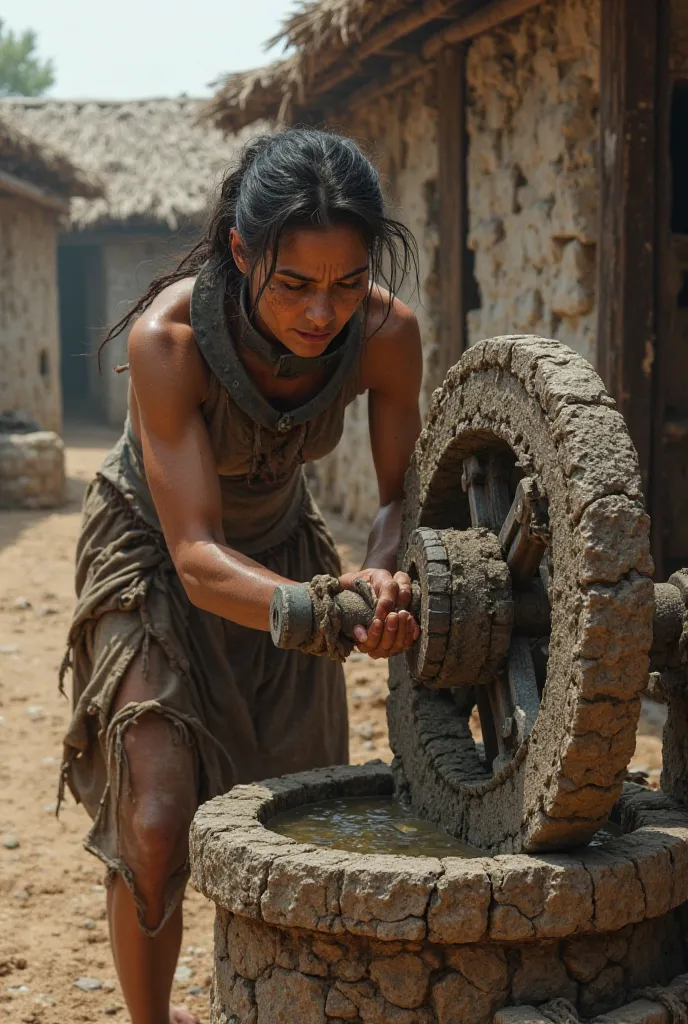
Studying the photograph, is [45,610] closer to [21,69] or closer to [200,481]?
[200,481]

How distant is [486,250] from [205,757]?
405 cm

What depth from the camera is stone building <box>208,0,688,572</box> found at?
15.9 ft

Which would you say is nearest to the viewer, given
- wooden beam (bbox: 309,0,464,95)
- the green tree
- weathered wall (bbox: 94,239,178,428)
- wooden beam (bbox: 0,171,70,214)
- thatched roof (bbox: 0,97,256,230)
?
wooden beam (bbox: 309,0,464,95)

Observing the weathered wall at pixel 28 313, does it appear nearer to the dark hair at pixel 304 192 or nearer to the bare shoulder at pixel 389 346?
the bare shoulder at pixel 389 346

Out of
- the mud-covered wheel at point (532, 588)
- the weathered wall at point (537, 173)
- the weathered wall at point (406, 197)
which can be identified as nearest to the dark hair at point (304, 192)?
the mud-covered wheel at point (532, 588)

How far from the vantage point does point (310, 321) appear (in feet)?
7.91

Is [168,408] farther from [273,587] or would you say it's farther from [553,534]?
[553,534]

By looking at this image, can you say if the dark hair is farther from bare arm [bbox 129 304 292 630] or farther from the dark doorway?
the dark doorway

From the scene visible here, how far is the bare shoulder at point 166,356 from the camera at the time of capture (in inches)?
102

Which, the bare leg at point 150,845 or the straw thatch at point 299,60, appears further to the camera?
the straw thatch at point 299,60

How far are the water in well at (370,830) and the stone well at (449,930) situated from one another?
166mm

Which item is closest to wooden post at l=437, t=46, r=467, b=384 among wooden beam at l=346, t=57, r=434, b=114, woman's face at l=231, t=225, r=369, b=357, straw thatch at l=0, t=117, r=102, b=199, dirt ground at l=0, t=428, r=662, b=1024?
wooden beam at l=346, t=57, r=434, b=114

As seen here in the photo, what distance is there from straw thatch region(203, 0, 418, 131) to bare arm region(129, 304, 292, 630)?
385 cm

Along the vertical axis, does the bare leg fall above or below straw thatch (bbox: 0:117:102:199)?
below
